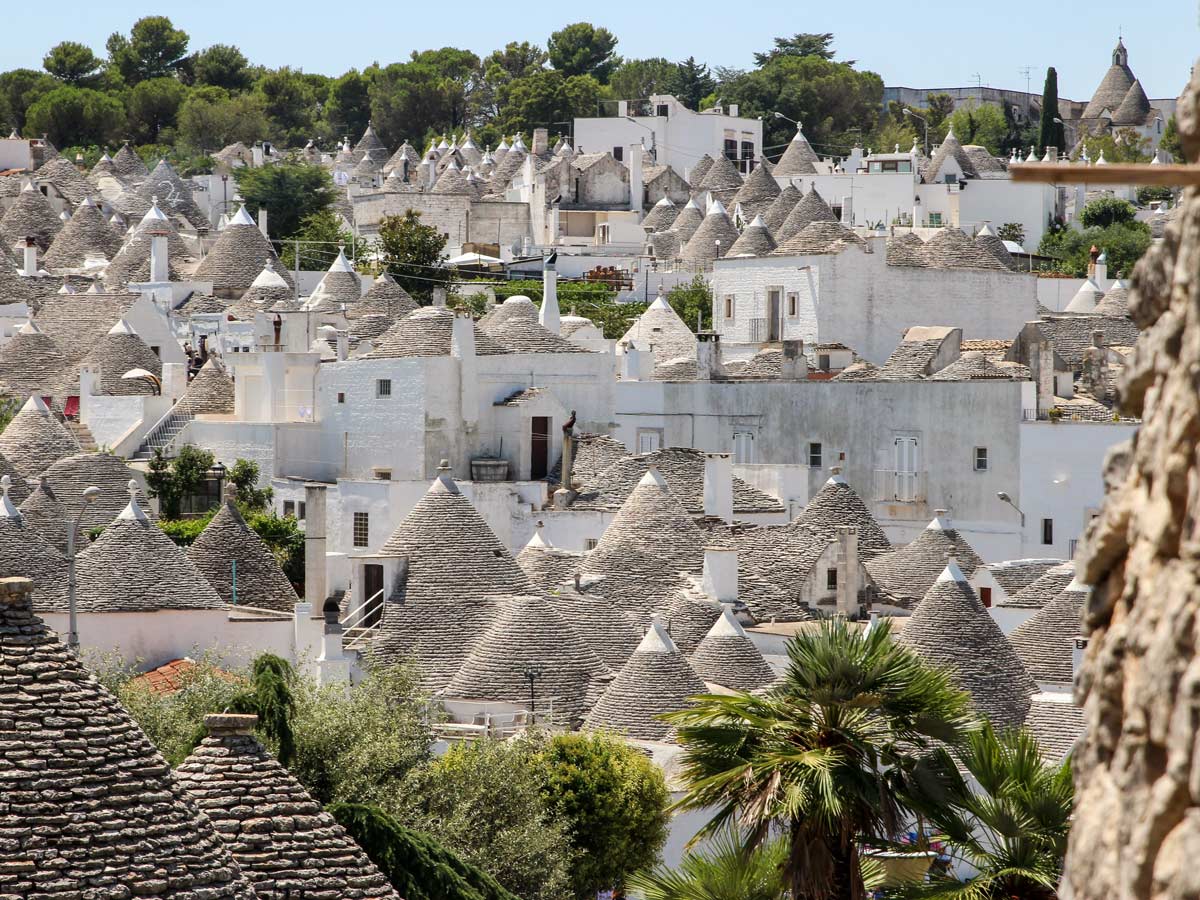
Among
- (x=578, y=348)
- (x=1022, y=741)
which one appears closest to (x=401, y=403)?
(x=578, y=348)

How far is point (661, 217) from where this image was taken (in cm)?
9131

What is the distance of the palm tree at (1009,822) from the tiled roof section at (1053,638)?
22031 mm

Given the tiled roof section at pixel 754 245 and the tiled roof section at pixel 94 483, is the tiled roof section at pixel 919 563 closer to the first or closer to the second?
the tiled roof section at pixel 94 483

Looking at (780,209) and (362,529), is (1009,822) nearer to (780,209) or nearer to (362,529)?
(362,529)

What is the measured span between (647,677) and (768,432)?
22232 millimetres

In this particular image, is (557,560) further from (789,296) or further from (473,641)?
(789,296)

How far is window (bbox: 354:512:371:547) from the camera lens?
48938 millimetres

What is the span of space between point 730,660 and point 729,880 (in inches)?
826

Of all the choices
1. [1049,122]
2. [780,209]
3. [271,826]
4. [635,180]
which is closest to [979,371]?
[780,209]

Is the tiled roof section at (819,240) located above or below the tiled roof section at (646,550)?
above

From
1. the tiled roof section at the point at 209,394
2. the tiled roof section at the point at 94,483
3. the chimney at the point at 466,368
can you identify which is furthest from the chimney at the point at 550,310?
the tiled roof section at the point at 94,483

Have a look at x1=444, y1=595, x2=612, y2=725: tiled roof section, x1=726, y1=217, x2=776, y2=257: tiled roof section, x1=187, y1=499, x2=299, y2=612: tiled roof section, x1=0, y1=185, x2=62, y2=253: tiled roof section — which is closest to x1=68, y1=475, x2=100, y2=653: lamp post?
x1=187, y1=499, x2=299, y2=612: tiled roof section

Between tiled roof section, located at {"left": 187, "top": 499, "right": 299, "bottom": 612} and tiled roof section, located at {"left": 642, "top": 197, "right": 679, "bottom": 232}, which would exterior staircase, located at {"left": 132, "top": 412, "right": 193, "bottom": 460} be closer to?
tiled roof section, located at {"left": 187, "top": 499, "right": 299, "bottom": 612}

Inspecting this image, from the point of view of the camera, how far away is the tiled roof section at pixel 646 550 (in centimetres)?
4166
